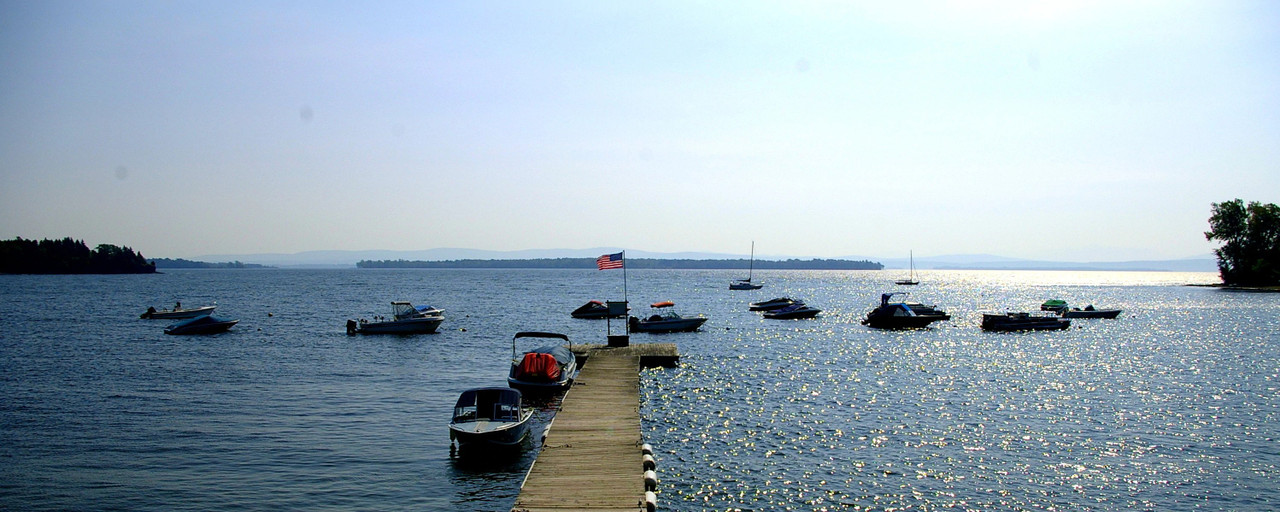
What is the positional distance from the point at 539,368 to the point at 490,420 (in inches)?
362

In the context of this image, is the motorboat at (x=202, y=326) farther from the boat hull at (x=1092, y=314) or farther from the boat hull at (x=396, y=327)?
the boat hull at (x=1092, y=314)

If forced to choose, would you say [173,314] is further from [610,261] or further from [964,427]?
[964,427]

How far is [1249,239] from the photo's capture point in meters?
146

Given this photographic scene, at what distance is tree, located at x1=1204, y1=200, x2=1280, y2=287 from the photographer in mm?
141125

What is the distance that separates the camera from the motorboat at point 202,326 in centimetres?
6328

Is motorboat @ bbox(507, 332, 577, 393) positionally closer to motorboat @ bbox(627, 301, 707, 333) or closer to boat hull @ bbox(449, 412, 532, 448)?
boat hull @ bbox(449, 412, 532, 448)

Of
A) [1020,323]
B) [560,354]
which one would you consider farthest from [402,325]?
[1020,323]

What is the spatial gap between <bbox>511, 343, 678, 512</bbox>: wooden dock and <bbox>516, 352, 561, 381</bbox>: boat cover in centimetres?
185

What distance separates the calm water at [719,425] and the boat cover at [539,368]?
2.23m

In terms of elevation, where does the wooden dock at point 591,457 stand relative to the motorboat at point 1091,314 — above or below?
above

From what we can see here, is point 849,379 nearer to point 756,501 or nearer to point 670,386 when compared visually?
point 670,386

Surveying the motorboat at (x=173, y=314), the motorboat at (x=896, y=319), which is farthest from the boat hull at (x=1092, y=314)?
the motorboat at (x=173, y=314)

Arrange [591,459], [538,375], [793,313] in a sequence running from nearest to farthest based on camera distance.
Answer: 1. [591,459]
2. [538,375]
3. [793,313]

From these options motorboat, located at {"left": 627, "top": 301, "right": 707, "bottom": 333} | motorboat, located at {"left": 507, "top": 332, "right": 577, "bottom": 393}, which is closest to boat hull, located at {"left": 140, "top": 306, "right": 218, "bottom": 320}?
motorboat, located at {"left": 627, "top": 301, "right": 707, "bottom": 333}
